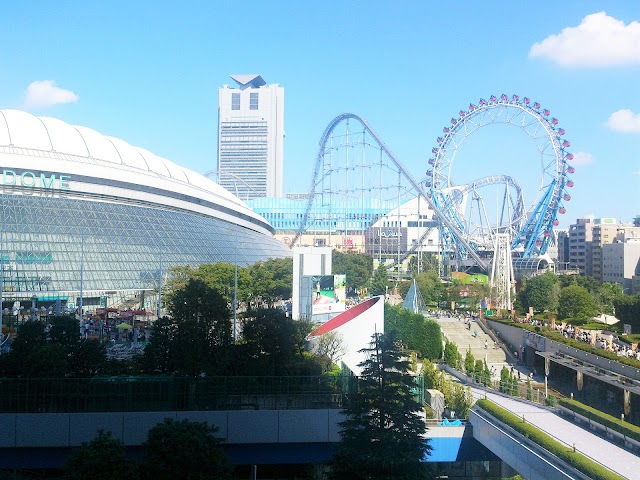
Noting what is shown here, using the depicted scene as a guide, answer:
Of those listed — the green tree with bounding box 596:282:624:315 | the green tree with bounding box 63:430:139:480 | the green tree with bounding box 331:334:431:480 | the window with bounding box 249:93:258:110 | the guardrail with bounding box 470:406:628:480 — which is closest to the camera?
the green tree with bounding box 63:430:139:480

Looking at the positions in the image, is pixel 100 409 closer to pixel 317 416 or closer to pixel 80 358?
pixel 80 358

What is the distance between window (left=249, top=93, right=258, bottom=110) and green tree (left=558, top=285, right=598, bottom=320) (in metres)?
138

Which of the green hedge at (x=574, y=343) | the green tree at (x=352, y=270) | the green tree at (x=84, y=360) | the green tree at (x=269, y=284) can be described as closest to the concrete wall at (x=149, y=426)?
the green tree at (x=84, y=360)

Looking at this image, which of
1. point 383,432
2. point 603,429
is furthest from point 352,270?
point 383,432

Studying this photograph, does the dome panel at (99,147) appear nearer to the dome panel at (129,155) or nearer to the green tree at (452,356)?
the dome panel at (129,155)

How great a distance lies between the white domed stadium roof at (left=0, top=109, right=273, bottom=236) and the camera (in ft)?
140

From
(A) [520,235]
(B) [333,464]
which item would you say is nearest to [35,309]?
(B) [333,464]

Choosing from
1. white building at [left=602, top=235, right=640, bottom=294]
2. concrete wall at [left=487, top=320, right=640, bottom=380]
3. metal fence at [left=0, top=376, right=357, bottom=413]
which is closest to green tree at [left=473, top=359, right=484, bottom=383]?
concrete wall at [left=487, top=320, right=640, bottom=380]

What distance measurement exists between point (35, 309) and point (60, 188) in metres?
14.2

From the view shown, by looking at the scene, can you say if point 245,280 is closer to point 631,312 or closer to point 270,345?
point 270,345

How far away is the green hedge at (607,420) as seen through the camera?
1418 cm

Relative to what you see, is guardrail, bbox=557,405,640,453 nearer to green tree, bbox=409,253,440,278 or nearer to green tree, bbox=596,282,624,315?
green tree, bbox=596,282,624,315

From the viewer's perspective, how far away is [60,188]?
41.7 m

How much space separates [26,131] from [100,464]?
129 ft
